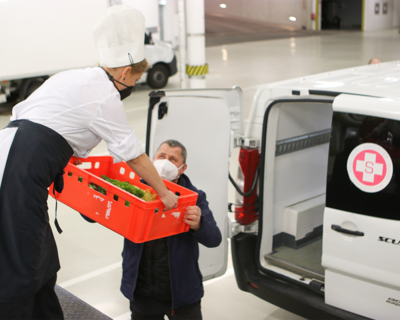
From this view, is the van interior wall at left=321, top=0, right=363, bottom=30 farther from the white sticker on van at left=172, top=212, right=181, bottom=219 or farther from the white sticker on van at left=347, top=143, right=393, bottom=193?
the white sticker on van at left=172, top=212, right=181, bottom=219

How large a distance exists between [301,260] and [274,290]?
1.44ft

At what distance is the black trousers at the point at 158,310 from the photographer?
2586 mm

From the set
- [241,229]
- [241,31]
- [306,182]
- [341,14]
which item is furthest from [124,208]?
[341,14]

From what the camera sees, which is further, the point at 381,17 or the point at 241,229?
the point at 381,17

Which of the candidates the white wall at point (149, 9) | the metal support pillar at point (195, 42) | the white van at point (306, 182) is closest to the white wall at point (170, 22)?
the white wall at point (149, 9)

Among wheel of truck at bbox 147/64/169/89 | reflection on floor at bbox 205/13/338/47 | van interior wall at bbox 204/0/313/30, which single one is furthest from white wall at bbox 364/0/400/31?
wheel of truck at bbox 147/64/169/89

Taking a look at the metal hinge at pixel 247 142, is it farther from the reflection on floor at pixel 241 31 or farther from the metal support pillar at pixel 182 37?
the reflection on floor at pixel 241 31

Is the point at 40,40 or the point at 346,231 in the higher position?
the point at 40,40

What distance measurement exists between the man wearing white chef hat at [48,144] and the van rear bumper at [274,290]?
1.29 meters

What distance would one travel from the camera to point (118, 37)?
221cm

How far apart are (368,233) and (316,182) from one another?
1.30 meters

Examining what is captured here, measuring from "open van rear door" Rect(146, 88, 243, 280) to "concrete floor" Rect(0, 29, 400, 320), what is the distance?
0.58 m

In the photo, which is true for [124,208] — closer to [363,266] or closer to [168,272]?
[168,272]

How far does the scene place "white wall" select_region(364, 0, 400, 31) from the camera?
3338 cm
